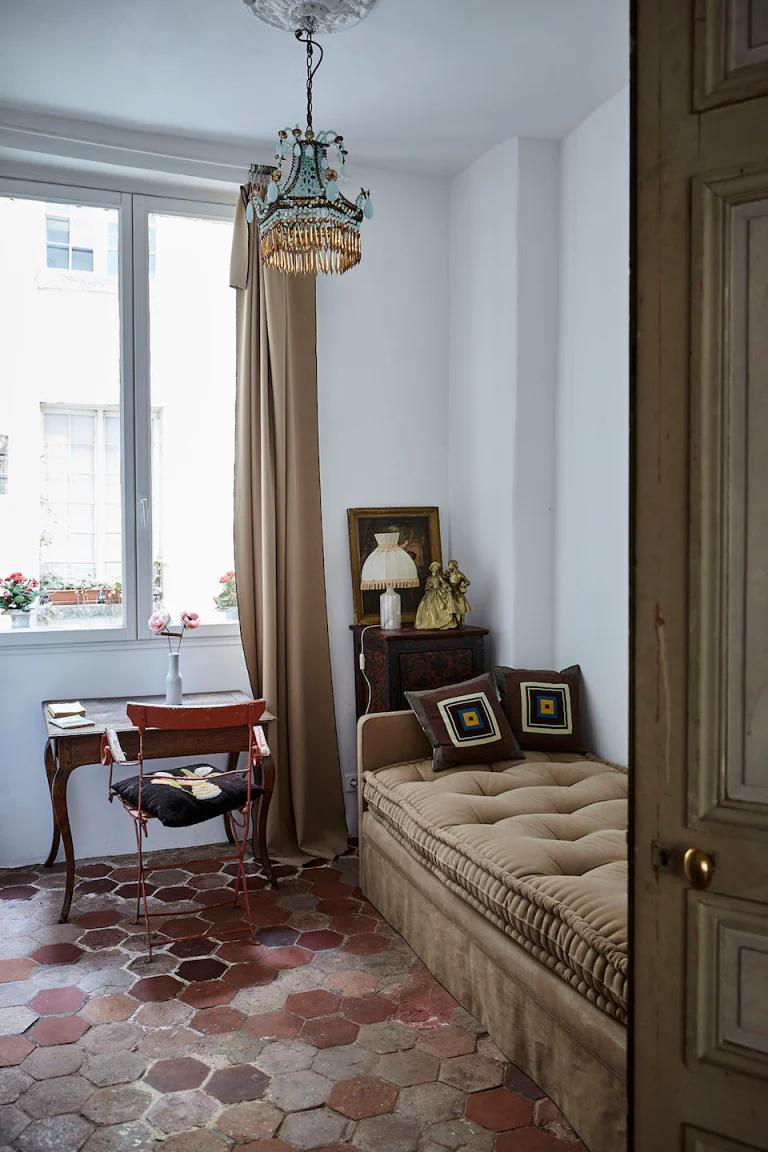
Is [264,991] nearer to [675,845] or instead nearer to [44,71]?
[675,845]

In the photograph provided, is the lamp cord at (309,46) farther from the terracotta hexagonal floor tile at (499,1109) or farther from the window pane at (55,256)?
the terracotta hexagonal floor tile at (499,1109)

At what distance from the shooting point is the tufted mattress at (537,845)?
228cm

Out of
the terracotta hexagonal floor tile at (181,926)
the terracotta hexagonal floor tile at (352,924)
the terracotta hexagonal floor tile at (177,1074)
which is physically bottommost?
the terracotta hexagonal floor tile at (177,1074)

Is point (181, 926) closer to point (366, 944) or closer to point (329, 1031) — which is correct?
point (366, 944)

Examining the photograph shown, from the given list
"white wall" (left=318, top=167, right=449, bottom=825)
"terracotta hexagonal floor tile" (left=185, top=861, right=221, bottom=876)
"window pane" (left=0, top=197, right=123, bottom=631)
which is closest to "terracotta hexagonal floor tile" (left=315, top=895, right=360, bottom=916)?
"terracotta hexagonal floor tile" (left=185, top=861, right=221, bottom=876)

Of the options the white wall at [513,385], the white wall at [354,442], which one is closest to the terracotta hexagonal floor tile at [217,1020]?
the white wall at [354,442]

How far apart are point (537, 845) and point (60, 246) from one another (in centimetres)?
338

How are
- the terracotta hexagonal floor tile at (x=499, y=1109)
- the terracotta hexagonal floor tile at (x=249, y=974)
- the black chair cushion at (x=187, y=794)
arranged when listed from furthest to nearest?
1. the black chair cushion at (x=187, y=794)
2. the terracotta hexagonal floor tile at (x=249, y=974)
3. the terracotta hexagonal floor tile at (x=499, y=1109)

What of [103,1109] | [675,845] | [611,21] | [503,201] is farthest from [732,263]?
[503,201]

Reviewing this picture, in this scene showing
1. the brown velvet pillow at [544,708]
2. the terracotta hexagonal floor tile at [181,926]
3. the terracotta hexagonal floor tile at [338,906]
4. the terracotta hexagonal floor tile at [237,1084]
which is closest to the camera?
the terracotta hexagonal floor tile at [237,1084]

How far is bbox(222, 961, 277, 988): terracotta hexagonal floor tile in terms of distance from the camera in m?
3.10

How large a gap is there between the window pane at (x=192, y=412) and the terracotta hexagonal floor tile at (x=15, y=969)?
173 cm

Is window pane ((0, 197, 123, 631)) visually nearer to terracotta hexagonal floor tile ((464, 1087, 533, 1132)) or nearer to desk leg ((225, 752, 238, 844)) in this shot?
desk leg ((225, 752, 238, 844))

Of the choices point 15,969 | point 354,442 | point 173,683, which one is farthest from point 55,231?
point 15,969
